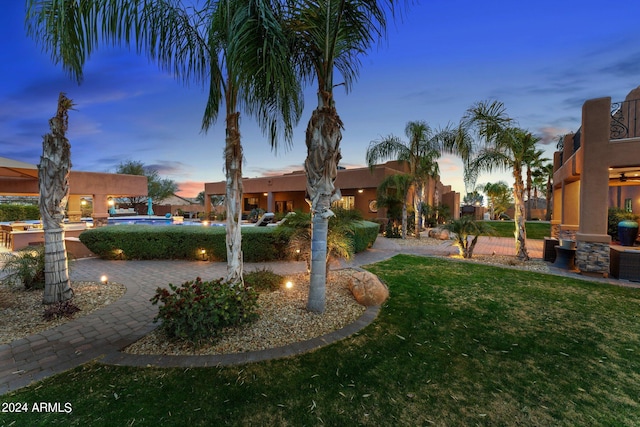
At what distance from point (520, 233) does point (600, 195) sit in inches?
101

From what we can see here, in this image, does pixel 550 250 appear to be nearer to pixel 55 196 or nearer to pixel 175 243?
pixel 175 243

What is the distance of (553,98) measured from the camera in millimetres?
11984

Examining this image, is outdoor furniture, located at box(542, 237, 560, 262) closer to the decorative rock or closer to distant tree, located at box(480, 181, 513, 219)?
the decorative rock

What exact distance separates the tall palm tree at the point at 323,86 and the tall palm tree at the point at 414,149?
11.0m

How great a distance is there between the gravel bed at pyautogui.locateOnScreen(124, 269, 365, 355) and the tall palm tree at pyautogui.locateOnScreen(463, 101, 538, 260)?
8080mm

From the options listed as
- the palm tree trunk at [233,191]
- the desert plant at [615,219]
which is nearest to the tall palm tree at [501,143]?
the desert plant at [615,219]

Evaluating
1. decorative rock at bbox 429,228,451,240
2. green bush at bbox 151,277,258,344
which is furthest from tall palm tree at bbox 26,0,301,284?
decorative rock at bbox 429,228,451,240

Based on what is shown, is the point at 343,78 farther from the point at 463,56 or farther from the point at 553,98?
the point at 553,98

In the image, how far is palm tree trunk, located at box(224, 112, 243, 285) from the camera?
4281mm

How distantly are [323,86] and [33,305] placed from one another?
667 centimetres

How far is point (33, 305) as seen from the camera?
15.2ft

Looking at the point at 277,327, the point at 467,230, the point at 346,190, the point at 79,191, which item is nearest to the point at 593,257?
the point at 467,230

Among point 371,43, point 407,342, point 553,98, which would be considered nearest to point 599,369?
point 407,342

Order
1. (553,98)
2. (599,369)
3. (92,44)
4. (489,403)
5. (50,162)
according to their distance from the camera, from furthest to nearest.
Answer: (553,98)
(50,162)
(92,44)
(599,369)
(489,403)
